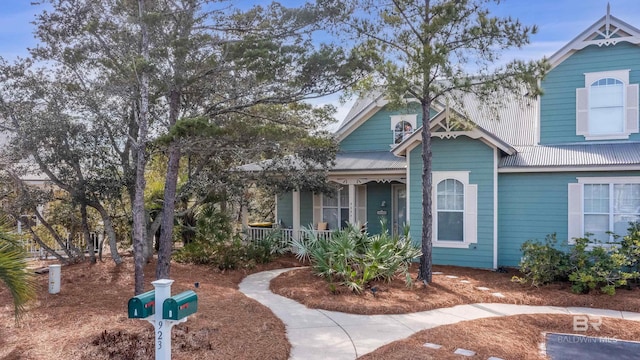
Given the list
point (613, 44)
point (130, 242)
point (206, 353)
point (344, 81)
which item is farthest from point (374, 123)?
point (206, 353)

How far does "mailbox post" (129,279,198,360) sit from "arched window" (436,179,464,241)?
8.68m

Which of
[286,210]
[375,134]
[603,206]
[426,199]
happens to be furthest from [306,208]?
[603,206]

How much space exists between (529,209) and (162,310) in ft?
32.0

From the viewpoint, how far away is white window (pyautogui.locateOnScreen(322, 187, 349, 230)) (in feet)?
47.3

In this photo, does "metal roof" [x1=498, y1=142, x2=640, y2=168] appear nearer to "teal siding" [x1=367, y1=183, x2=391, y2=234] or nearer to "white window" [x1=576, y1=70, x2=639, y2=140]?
"white window" [x1=576, y1=70, x2=639, y2=140]

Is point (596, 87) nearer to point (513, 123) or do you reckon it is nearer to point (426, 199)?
point (513, 123)

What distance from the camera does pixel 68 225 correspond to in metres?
11.6

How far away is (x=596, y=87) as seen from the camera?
11117 mm

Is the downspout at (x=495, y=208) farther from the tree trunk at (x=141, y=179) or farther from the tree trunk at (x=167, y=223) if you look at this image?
the tree trunk at (x=141, y=179)

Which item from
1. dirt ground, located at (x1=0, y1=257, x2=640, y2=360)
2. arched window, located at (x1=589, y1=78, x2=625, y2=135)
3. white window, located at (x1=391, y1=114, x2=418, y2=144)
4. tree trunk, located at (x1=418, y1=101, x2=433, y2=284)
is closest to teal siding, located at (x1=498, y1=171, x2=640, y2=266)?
dirt ground, located at (x1=0, y1=257, x2=640, y2=360)

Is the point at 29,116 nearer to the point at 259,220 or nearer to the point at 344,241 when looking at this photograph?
the point at 344,241

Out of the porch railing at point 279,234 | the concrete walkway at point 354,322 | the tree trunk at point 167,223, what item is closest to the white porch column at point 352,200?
the porch railing at point 279,234

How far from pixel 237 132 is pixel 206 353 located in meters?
4.60

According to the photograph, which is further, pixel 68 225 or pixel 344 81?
pixel 68 225
